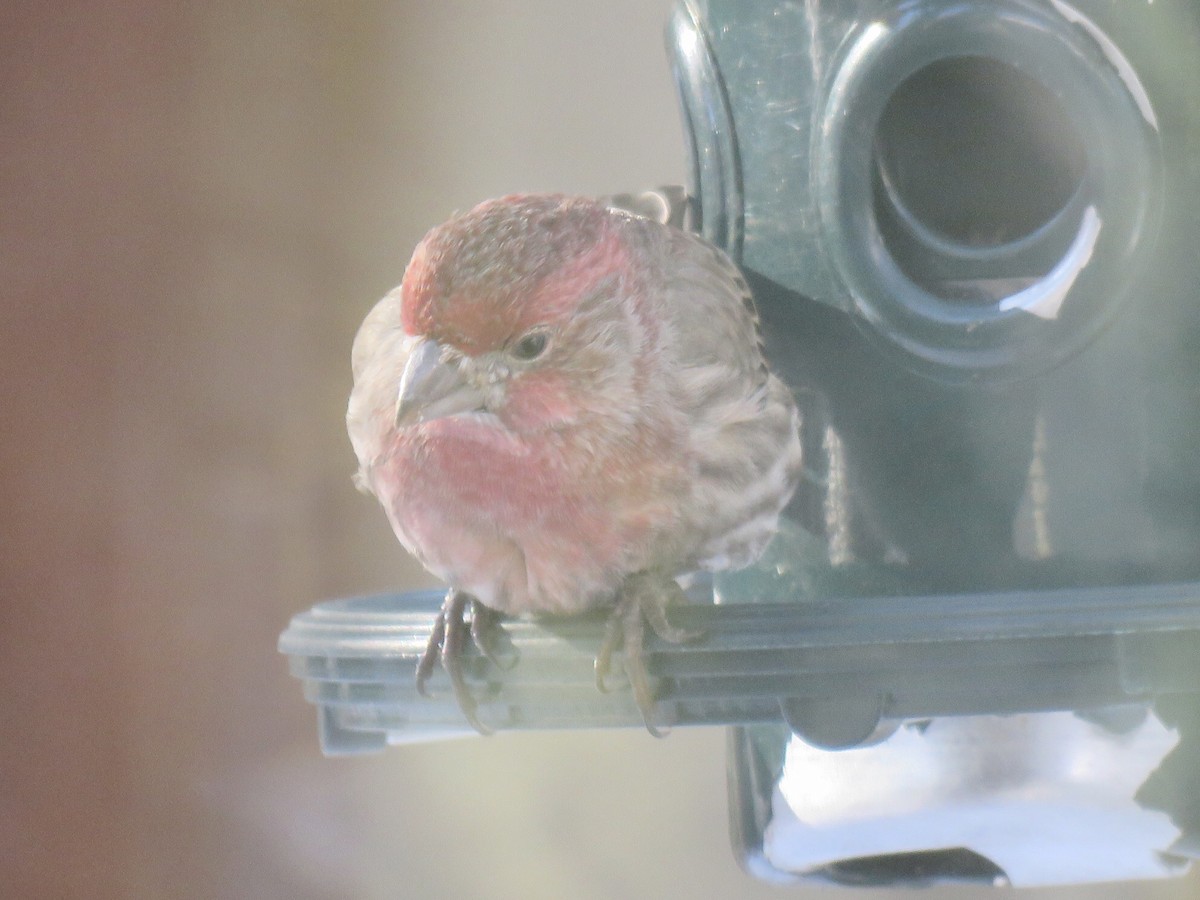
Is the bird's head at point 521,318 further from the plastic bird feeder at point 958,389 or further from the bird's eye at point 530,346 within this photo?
the plastic bird feeder at point 958,389

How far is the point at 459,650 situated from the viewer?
5.39 ft

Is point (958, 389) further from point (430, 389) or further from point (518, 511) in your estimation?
point (430, 389)

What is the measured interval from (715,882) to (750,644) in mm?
2596

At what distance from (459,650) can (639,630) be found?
203 mm

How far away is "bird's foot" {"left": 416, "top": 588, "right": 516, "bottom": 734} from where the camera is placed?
1561 mm

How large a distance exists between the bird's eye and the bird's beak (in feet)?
0.21

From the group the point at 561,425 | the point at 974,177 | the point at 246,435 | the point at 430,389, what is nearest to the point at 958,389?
the point at 974,177

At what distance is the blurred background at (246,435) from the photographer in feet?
10.7

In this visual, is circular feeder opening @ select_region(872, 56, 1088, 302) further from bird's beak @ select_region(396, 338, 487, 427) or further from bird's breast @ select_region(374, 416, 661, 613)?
bird's beak @ select_region(396, 338, 487, 427)

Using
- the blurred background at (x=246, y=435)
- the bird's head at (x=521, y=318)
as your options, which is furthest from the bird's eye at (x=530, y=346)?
the blurred background at (x=246, y=435)

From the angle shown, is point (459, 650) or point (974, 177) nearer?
point (459, 650)

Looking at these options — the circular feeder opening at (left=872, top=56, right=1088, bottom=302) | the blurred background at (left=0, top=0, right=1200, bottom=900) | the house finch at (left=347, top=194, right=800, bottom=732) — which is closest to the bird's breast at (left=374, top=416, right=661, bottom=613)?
the house finch at (left=347, top=194, right=800, bottom=732)

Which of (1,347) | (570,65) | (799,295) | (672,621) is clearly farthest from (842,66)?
(570,65)

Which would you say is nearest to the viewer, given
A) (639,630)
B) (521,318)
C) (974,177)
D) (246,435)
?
(639,630)
